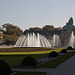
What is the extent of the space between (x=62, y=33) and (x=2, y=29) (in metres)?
32.6

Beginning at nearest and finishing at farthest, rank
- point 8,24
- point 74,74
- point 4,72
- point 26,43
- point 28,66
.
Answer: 1. point 4,72
2. point 74,74
3. point 28,66
4. point 26,43
5. point 8,24

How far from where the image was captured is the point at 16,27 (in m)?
97.5

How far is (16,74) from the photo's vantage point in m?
10.6

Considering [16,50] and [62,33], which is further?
[62,33]

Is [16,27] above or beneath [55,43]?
above

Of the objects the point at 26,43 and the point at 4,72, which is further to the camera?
the point at 26,43

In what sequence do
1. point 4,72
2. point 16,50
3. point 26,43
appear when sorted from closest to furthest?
point 4,72, point 16,50, point 26,43

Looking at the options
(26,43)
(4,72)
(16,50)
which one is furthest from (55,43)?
(4,72)

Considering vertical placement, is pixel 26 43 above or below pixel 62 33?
below

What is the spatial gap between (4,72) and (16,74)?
162 centimetres

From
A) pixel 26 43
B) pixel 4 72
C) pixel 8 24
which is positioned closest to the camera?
pixel 4 72

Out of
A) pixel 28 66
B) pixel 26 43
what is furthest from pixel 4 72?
pixel 26 43

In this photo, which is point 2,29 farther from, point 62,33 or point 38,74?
point 38,74

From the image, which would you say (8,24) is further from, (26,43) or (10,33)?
(26,43)
